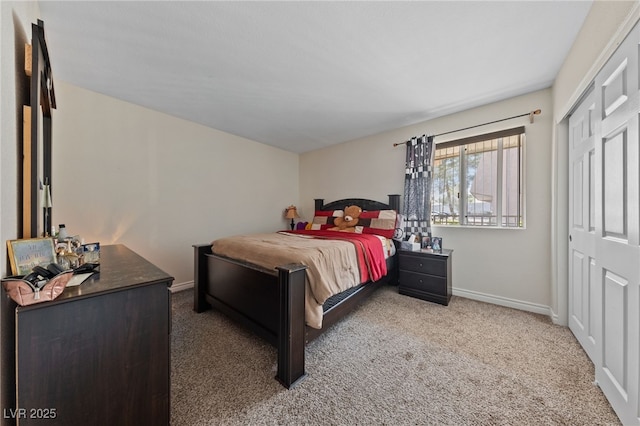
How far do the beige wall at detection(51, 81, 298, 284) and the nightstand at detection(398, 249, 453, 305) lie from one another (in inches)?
105

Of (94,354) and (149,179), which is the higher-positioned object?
(149,179)

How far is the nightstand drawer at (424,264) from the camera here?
2.74m

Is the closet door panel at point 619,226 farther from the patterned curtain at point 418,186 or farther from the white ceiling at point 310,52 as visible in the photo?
the patterned curtain at point 418,186

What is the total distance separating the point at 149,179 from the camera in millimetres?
2941

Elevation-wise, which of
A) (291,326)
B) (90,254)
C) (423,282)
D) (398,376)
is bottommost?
(398,376)

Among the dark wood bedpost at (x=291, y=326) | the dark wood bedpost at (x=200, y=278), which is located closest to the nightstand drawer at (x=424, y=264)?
the dark wood bedpost at (x=291, y=326)

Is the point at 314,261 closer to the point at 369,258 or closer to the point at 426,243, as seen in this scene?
the point at 369,258

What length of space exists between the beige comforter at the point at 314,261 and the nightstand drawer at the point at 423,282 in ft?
3.37

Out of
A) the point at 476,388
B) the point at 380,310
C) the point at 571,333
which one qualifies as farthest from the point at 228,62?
the point at 571,333

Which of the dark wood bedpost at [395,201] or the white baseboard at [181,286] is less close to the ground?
the dark wood bedpost at [395,201]

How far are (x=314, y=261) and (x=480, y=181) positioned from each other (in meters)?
2.53

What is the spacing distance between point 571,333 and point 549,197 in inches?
52.5

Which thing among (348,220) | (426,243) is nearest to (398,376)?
(426,243)

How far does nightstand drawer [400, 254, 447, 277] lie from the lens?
274 cm
